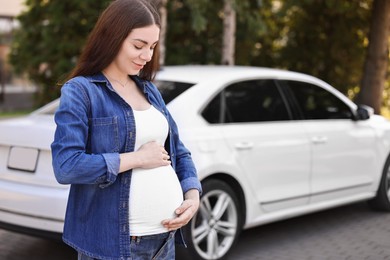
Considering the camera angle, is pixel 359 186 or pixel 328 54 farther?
pixel 328 54

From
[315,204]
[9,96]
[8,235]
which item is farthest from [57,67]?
[9,96]

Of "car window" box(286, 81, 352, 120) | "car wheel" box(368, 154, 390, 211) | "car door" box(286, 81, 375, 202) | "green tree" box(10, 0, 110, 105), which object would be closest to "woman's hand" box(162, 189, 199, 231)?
"car door" box(286, 81, 375, 202)

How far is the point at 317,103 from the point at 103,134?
13.9 feet

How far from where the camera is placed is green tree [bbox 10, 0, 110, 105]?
1220 cm

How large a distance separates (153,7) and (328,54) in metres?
10.8

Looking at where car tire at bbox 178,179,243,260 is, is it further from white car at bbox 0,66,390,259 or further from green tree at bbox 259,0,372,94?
green tree at bbox 259,0,372,94

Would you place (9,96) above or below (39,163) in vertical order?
below

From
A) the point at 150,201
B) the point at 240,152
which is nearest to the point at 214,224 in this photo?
the point at 240,152


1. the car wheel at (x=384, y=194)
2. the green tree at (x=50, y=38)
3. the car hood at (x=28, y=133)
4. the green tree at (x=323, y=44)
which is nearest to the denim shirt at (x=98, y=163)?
the car hood at (x=28, y=133)

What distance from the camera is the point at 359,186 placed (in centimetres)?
636

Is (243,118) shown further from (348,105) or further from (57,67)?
(57,67)

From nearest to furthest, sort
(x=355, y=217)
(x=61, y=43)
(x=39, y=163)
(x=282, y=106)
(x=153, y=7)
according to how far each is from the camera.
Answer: (x=153, y=7) < (x=39, y=163) < (x=282, y=106) < (x=355, y=217) < (x=61, y=43)

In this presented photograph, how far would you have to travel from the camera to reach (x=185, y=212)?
2.36 meters

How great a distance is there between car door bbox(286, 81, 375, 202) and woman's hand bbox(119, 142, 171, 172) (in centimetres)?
356
